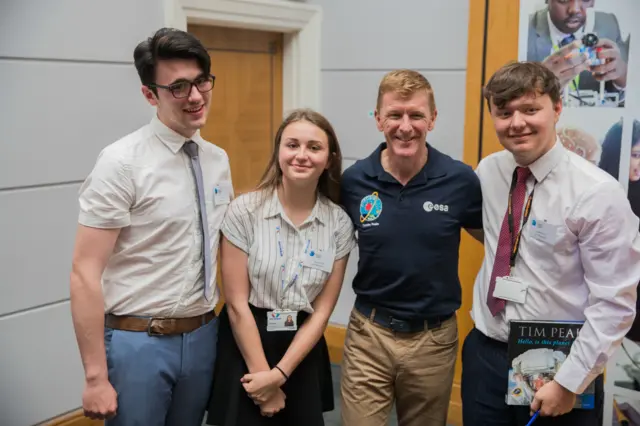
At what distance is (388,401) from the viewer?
7.15 feet

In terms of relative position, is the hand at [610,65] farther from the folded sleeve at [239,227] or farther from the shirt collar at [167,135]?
the shirt collar at [167,135]

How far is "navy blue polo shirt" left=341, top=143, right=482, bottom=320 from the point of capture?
2092mm

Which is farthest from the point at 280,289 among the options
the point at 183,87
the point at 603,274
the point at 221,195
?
the point at 603,274

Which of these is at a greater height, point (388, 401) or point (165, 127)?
point (165, 127)

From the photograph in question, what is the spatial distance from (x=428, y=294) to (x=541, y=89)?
0.73m

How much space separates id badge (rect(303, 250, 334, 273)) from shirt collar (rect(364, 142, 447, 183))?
318 millimetres

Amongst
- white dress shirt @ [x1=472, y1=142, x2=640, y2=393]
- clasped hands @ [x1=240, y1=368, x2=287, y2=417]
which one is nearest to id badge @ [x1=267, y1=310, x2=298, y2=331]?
clasped hands @ [x1=240, y1=368, x2=287, y2=417]

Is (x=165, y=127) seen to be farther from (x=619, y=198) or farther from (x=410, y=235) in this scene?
(x=619, y=198)

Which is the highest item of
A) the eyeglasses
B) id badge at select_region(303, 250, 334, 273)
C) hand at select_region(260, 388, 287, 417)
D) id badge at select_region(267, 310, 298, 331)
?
the eyeglasses

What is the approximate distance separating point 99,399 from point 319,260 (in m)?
0.76

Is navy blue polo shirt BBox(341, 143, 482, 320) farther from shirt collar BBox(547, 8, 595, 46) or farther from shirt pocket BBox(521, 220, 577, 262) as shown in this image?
shirt collar BBox(547, 8, 595, 46)

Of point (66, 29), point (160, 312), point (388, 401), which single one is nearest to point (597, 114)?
point (388, 401)

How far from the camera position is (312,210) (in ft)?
6.91

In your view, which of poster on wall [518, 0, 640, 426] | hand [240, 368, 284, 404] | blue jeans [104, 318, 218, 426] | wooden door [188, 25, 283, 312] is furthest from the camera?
wooden door [188, 25, 283, 312]
